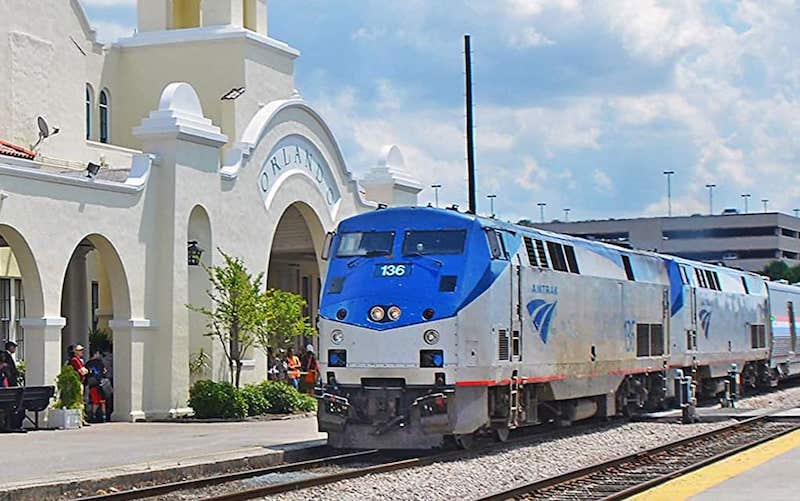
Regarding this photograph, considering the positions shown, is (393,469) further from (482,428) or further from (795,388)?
(795,388)

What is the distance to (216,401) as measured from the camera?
1078 inches

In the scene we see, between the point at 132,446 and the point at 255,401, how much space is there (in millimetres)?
7113

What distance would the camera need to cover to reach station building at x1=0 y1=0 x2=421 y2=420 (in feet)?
84.1

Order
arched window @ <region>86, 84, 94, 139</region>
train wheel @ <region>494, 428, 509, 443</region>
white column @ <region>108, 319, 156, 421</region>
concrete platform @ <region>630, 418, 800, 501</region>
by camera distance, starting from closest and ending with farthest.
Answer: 1. concrete platform @ <region>630, 418, 800, 501</region>
2. train wheel @ <region>494, 428, 509, 443</region>
3. white column @ <region>108, 319, 156, 421</region>
4. arched window @ <region>86, 84, 94, 139</region>

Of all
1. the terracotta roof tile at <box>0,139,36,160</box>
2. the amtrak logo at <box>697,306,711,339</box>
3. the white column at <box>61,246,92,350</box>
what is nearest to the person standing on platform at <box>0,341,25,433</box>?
the terracotta roof tile at <box>0,139,36,160</box>

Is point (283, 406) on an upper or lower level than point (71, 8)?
lower

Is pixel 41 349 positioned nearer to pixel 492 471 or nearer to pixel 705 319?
pixel 492 471

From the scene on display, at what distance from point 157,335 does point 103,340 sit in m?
3.83

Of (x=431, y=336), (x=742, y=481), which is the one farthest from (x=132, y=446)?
(x=742, y=481)

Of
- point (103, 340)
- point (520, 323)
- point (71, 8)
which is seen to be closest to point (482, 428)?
point (520, 323)

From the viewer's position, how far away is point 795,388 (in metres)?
42.9

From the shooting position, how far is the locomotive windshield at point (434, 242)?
792 inches

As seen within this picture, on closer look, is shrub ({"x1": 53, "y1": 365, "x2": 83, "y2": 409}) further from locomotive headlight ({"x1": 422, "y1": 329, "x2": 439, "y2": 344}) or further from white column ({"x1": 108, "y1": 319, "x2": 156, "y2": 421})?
locomotive headlight ({"x1": 422, "y1": 329, "x2": 439, "y2": 344})

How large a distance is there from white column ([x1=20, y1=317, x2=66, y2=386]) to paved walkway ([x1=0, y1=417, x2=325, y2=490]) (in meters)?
1.25
